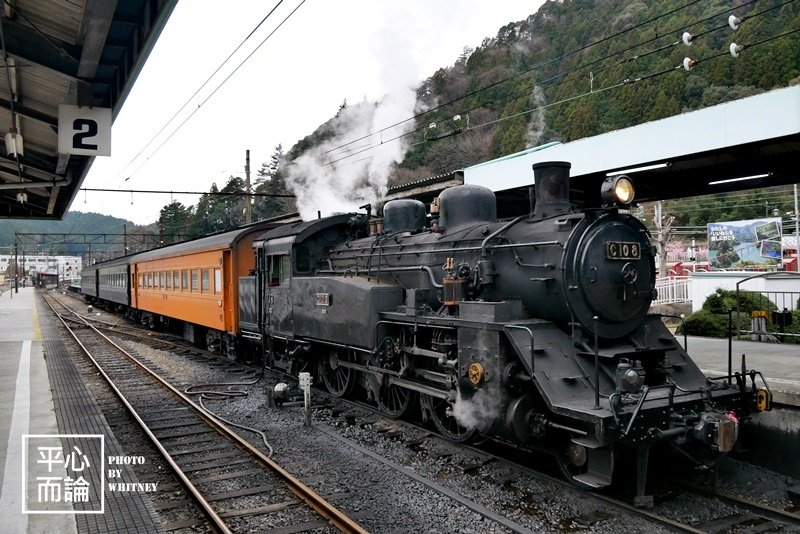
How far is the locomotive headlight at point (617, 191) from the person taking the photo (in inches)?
244

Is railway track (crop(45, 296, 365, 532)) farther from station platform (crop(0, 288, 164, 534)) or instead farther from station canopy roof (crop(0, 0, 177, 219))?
station canopy roof (crop(0, 0, 177, 219))

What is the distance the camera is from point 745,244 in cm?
3275

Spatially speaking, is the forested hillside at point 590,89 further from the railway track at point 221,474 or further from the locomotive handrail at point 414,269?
the railway track at point 221,474

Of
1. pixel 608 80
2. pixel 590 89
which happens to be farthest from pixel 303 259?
pixel 608 80

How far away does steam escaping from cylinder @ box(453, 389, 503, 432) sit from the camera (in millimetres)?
5984

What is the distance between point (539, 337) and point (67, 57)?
225 inches

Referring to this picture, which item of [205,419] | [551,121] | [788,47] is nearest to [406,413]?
[205,419]

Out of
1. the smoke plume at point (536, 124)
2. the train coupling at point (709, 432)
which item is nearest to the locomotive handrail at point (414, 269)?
the train coupling at point (709, 432)

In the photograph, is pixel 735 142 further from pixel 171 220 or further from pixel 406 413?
pixel 171 220

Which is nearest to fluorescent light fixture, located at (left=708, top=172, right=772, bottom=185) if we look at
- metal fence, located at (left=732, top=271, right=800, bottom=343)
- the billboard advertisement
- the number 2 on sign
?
metal fence, located at (left=732, top=271, right=800, bottom=343)

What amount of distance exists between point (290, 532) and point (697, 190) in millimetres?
9280

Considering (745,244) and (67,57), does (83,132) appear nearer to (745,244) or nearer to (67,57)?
(67,57)

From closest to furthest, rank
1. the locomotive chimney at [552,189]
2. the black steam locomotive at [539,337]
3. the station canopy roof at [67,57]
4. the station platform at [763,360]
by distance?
the black steam locomotive at [539,337] → the station canopy roof at [67,57] → the locomotive chimney at [552,189] → the station platform at [763,360]

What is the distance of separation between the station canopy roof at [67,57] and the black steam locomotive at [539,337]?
3854 mm
